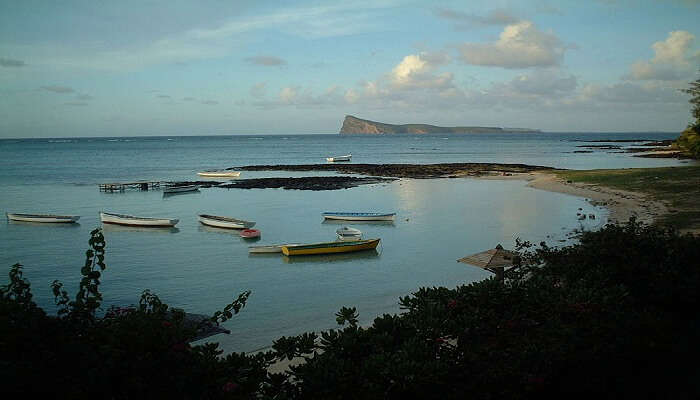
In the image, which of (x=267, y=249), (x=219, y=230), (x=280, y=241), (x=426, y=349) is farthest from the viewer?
(x=219, y=230)

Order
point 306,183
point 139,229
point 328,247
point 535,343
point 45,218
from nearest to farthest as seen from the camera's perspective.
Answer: point 535,343
point 328,247
point 139,229
point 45,218
point 306,183

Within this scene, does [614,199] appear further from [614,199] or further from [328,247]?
[328,247]

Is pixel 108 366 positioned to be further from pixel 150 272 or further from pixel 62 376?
pixel 150 272

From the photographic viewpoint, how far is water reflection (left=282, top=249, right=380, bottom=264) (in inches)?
967

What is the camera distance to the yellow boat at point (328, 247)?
25.0 metres

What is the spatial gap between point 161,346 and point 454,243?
22.7 metres

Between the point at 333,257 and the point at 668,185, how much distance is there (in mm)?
30157

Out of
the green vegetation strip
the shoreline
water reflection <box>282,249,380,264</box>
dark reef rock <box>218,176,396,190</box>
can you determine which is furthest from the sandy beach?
dark reef rock <box>218,176,396,190</box>

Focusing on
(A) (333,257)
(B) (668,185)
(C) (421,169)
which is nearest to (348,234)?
(A) (333,257)

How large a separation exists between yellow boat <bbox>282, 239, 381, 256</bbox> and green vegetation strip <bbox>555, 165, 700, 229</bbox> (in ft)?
46.9

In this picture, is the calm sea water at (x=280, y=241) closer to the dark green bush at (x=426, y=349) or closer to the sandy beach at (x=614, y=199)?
the sandy beach at (x=614, y=199)

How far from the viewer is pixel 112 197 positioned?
51.6m

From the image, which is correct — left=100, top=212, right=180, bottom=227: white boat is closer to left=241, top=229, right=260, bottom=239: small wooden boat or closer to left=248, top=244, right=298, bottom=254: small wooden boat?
left=241, top=229, right=260, bottom=239: small wooden boat

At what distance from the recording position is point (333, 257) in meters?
25.2
